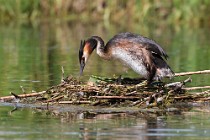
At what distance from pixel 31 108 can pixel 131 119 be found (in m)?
1.58

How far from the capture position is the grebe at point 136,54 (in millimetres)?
11852

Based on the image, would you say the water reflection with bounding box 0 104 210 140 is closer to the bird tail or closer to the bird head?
the bird head

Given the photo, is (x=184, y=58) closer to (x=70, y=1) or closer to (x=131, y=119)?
(x=131, y=119)

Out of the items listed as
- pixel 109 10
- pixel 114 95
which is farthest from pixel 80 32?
pixel 114 95

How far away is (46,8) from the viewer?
31.7 meters

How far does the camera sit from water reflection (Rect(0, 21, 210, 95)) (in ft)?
48.5

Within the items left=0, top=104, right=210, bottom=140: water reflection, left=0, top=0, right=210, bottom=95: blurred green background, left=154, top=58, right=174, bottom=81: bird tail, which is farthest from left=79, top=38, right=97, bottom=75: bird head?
left=0, top=0, right=210, bottom=95: blurred green background

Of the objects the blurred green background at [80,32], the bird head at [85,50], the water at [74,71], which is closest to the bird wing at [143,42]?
the bird head at [85,50]

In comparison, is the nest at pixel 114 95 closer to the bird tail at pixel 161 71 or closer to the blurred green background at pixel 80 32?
the bird tail at pixel 161 71

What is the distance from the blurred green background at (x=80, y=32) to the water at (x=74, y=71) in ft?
0.06

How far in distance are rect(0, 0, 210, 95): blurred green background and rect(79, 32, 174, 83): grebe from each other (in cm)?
140

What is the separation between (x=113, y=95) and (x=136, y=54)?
3.02 ft

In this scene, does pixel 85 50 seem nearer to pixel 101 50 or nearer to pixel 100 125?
pixel 101 50

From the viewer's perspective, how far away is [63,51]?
21078 mm
